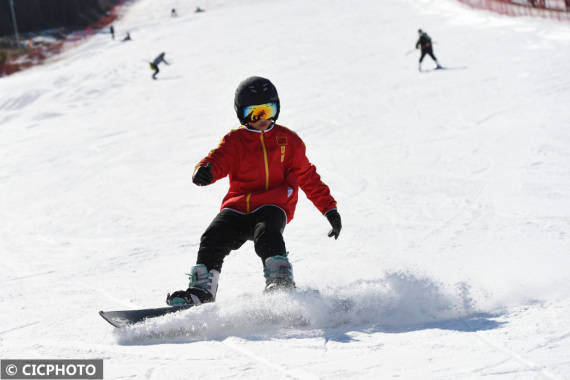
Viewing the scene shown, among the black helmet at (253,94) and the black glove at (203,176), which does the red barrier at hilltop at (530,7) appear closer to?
the black helmet at (253,94)

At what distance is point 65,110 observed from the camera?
15758 mm

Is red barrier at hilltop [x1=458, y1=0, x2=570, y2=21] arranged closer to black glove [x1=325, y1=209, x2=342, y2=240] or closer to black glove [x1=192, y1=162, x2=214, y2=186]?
black glove [x1=325, y1=209, x2=342, y2=240]

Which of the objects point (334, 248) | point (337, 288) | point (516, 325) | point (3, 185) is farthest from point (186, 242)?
point (3, 185)

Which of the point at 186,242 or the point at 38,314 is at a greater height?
the point at 38,314

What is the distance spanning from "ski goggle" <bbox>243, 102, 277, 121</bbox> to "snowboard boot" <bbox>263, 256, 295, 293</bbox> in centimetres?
86

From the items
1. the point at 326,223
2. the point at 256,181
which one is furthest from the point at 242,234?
the point at 326,223

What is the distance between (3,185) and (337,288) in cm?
731

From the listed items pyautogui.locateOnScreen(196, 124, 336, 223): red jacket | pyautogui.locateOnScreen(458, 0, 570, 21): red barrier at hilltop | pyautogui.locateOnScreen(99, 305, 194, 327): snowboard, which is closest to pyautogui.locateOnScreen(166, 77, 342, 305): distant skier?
pyautogui.locateOnScreen(196, 124, 336, 223): red jacket

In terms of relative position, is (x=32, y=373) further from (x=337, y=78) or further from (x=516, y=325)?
(x=337, y=78)

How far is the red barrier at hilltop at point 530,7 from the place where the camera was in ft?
65.8

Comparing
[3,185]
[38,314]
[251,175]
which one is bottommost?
[3,185]

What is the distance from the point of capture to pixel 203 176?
357 cm

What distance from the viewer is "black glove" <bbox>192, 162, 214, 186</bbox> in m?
3.56

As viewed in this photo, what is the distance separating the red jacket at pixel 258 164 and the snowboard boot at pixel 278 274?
434 mm
